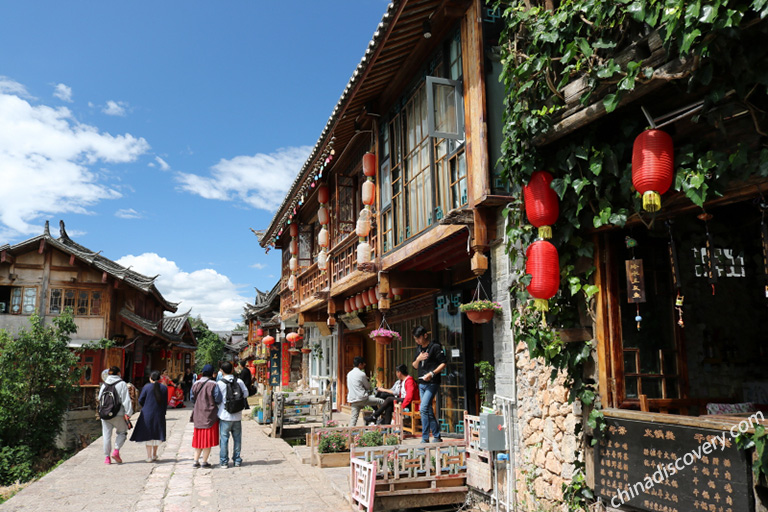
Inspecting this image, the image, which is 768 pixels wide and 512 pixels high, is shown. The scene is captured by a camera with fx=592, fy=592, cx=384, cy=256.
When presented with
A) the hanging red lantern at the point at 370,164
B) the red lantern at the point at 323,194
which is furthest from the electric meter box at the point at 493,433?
the red lantern at the point at 323,194

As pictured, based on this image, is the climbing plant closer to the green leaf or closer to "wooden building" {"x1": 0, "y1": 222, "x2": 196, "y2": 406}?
the green leaf

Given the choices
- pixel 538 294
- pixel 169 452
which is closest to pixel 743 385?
pixel 538 294

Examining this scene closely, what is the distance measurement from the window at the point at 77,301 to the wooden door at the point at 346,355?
40.7 feet

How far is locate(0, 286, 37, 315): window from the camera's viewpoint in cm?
2423

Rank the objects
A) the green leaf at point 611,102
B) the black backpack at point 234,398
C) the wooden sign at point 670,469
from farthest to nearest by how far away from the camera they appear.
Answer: the black backpack at point 234,398
the green leaf at point 611,102
the wooden sign at point 670,469

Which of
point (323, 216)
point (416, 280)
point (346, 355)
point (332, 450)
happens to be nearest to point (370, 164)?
point (416, 280)

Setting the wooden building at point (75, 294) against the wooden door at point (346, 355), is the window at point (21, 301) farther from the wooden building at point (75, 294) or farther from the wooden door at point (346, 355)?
the wooden door at point (346, 355)

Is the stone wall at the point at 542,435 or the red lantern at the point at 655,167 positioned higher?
the red lantern at the point at 655,167

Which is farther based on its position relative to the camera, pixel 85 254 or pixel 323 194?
pixel 85 254

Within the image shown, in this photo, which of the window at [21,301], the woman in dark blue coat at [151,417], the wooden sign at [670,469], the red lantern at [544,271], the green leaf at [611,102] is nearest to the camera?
the wooden sign at [670,469]

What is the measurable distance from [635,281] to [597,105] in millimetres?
1608

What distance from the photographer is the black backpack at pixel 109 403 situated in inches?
405

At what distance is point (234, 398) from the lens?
964cm

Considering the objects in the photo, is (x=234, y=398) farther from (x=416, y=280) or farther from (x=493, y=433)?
(x=493, y=433)
